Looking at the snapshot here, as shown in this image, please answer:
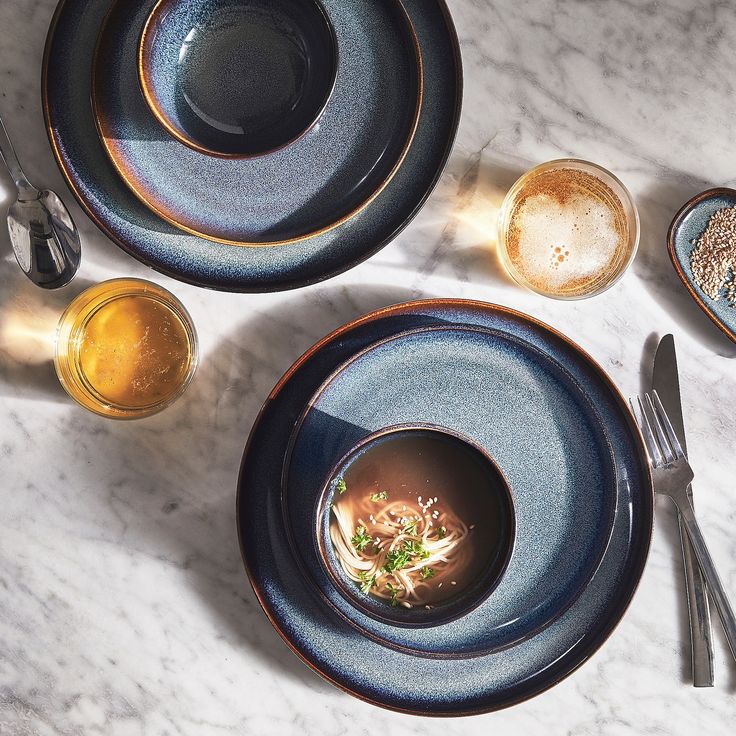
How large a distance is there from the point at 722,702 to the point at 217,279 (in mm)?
1090

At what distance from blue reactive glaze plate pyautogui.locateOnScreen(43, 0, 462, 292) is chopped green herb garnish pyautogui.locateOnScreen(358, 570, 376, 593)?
0.43 meters

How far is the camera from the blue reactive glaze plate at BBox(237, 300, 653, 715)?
40.9 inches

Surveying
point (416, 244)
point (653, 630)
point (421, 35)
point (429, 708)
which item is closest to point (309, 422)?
point (416, 244)

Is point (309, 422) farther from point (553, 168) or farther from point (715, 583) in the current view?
point (715, 583)

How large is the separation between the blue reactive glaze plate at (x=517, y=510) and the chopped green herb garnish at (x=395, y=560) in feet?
0.32

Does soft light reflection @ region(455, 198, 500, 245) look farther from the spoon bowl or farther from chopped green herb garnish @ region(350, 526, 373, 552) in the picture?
the spoon bowl

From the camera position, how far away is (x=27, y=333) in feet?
3.85

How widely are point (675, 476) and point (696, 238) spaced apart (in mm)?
384

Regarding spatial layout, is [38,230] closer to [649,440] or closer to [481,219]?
[481,219]

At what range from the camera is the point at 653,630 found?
122cm

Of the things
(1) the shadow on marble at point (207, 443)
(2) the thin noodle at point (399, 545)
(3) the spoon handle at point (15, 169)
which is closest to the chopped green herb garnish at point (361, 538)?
(2) the thin noodle at point (399, 545)

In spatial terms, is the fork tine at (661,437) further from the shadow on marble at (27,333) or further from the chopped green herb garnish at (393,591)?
the shadow on marble at (27,333)

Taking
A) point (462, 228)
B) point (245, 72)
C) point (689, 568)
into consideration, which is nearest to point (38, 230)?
point (245, 72)

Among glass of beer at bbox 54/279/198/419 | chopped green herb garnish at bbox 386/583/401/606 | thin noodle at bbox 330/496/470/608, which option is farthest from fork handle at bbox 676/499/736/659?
glass of beer at bbox 54/279/198/419
